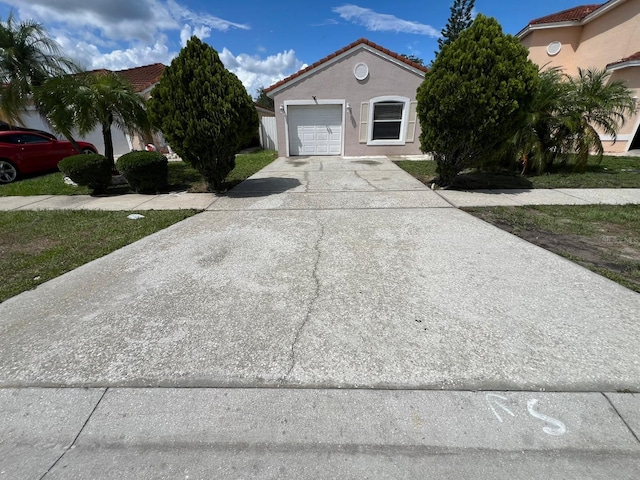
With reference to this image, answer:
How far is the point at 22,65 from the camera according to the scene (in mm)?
8281

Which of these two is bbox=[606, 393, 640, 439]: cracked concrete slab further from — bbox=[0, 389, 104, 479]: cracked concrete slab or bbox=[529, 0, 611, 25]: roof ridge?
bbox=[529, 0, 611, 25]: roof ridge

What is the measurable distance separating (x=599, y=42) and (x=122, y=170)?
2042 centimetres

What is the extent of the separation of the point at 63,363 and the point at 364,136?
1256 centimetres

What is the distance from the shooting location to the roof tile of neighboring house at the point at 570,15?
1405 cm

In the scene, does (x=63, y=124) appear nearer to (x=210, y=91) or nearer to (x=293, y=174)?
(x=210, y=91)

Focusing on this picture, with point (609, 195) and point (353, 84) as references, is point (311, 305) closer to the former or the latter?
point (609, 195)

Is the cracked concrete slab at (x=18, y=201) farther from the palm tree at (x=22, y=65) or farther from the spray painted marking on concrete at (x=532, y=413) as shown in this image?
the spray painted marking on concrete at (x=532, y=413)

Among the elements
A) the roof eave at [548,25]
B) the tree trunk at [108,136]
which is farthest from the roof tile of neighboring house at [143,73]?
the roof eave at [548,25]

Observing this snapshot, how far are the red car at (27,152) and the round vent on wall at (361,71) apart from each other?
417 inches

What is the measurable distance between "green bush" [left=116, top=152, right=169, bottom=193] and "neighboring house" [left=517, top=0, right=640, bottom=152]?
16.0 meters

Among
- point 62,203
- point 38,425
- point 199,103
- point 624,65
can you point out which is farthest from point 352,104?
point 38,425

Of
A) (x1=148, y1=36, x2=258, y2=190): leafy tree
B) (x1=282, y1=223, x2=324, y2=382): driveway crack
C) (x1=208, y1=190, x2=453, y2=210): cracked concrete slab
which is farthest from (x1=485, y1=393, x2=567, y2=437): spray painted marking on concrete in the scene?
(x1=148, y1=36, x2=258, y2=190): leafy tree

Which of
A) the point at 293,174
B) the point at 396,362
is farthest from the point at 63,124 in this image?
the point at 396,362

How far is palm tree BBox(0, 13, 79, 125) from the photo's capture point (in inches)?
322
